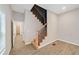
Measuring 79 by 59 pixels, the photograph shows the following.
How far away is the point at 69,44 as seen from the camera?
1588 mm

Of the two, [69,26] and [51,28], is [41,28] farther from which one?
[69,26]

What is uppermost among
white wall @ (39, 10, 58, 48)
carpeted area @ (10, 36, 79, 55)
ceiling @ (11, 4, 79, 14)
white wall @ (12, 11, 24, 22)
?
ceiling @ (11, 4, 79, 14)

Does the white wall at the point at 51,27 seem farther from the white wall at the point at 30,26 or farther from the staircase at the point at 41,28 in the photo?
the white wall at the point at 30,26

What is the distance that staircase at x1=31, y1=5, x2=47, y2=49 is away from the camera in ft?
5.29

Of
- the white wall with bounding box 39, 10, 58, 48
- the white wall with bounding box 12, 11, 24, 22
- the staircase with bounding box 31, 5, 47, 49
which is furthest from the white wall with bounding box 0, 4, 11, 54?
the white wall with bounding box 39, 10, 58, 48

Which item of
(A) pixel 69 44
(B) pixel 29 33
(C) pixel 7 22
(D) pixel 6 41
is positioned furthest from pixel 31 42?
(A) pixel 69 44

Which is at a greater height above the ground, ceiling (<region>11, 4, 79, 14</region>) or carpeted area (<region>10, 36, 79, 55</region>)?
ceiling (<region>11, 4, 79, 14</region>)

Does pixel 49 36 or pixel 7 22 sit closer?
pixel 7 22

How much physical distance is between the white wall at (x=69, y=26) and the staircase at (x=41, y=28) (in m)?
0.28

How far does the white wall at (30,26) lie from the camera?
62.7 inches

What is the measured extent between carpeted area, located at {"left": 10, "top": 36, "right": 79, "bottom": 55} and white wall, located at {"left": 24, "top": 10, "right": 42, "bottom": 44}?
12cm

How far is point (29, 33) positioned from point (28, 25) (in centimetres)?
14

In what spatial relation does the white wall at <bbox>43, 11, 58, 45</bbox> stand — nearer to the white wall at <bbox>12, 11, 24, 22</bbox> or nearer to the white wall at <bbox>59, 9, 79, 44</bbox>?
the white wall at <bbox>59, 9, 79, 44</bbox>

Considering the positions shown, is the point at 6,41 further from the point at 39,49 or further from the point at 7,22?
the point at 39,49
